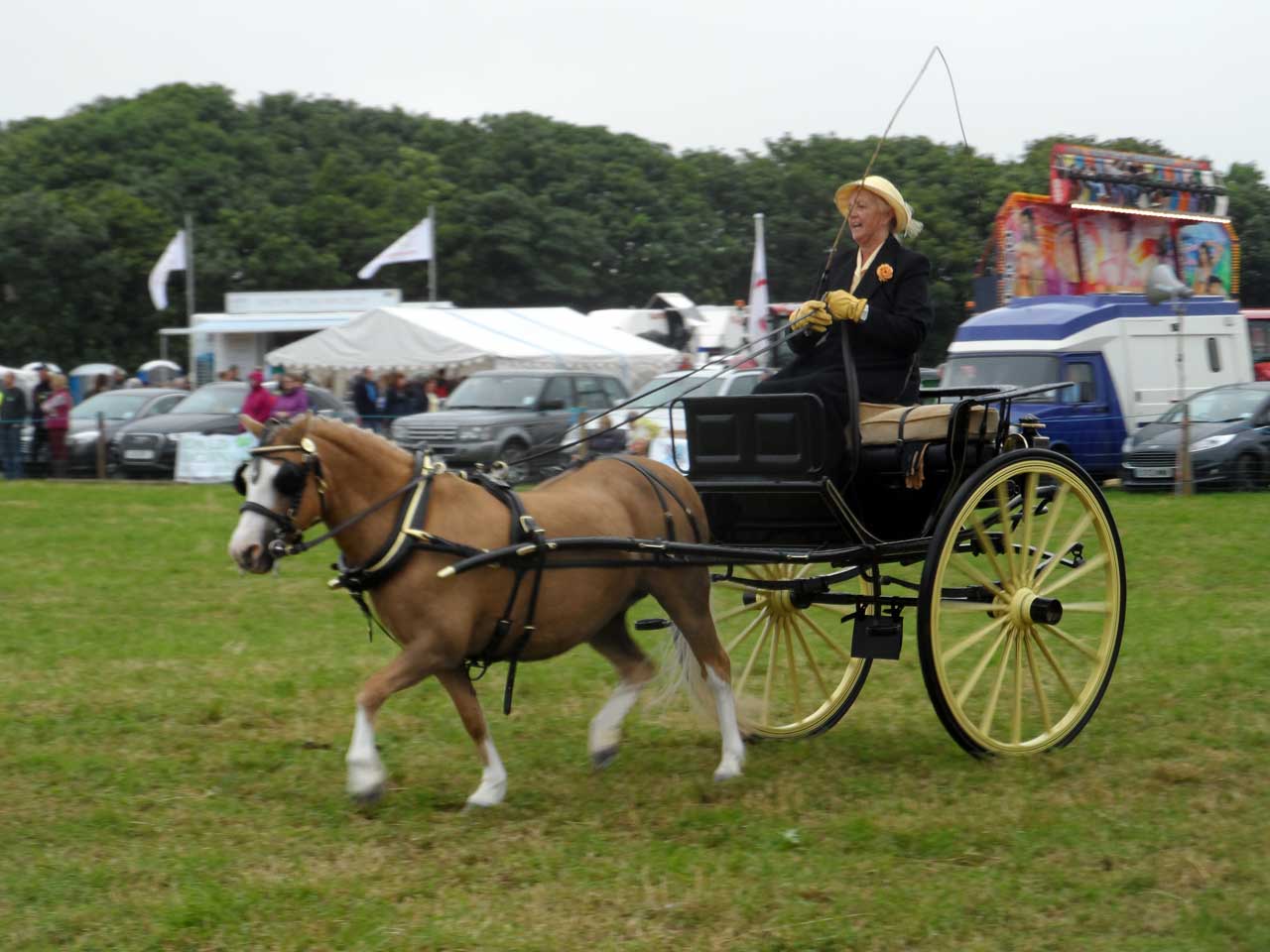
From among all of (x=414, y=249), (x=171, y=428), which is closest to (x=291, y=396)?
(x=171, y=428)

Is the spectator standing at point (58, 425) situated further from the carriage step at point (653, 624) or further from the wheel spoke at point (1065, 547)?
the wheel spoke at point (1065, 547)

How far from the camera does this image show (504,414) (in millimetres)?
21297

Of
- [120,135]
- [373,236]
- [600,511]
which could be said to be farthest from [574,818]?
[120,135]

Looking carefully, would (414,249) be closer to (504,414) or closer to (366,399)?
(366,399)

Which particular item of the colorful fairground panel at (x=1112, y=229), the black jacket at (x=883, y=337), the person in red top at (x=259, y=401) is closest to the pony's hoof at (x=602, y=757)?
the black jacket at (x=883, y=337)

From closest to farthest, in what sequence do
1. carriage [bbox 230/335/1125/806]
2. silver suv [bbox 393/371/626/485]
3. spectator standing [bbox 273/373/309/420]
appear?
1. carriage [bbox 230/335/1125/806]
2. spectator standing [bbox 273/373/309/420]
3. silver suv [bbox 393/371/626/485]

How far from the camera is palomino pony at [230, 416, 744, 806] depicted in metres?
5.66

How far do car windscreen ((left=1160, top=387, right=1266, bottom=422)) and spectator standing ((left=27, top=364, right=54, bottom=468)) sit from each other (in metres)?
15.6

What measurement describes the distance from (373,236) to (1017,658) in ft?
164

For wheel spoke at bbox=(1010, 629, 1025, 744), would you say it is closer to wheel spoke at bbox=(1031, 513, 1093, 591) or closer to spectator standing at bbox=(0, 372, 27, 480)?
wheel spoke at bbox=(1031, 513, 1093, 591)

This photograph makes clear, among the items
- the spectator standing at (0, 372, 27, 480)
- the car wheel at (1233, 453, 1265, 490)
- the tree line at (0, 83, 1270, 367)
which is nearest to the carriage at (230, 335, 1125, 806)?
the car wheel at (1233, 453, 1265, 490)

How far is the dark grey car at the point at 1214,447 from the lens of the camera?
18156 mm

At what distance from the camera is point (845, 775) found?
655cm

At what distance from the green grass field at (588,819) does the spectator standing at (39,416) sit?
1322 cm
